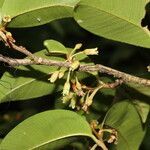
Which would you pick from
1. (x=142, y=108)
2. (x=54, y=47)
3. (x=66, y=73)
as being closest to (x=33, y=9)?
(x=54, y=47)

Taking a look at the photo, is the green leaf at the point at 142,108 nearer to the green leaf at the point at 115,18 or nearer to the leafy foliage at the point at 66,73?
the leafy foliage at the point at 66,73

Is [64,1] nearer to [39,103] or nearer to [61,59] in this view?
[61,59]

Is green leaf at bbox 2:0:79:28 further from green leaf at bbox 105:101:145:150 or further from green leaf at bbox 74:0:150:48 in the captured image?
green leaf at bbox 105:101:145:150

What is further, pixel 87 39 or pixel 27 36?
pixel 87 39

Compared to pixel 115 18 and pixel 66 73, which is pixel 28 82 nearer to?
pixel 66 73

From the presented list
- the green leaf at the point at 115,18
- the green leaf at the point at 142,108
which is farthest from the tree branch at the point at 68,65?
the green leaf at the point at 142,108

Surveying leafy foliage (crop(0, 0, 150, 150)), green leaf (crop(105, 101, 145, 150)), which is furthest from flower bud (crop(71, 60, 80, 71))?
green leaf (crop(105, 101, 145, 150))

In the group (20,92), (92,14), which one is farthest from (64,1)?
(20,92)
